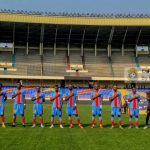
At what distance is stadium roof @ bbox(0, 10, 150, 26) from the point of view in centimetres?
6606

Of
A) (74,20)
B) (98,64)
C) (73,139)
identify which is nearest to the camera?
(73,139)

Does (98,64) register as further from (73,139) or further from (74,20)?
(73,139)

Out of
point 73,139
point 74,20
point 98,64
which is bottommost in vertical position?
point 73,139

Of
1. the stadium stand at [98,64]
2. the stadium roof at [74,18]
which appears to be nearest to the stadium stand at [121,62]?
the stadium stand at [98,64]

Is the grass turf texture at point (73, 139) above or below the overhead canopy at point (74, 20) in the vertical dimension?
below

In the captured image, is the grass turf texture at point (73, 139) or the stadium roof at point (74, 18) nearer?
the grass turf texture at point (73, 139)

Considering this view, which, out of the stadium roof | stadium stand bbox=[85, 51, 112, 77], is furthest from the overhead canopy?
stadium stand bbox=[85, 51, 112, 77]

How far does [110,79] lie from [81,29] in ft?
30.8

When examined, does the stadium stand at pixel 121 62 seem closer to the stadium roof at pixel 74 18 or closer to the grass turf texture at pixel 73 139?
the stadium roof at pixel 74 18

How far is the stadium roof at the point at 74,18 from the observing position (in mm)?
66062

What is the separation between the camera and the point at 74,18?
6731cm

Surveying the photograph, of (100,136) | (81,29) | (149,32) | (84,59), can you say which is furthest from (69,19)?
(100,136)

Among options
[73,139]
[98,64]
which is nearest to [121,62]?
[98,64]

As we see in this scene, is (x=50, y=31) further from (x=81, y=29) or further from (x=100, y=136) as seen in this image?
(x=100, y=136)
